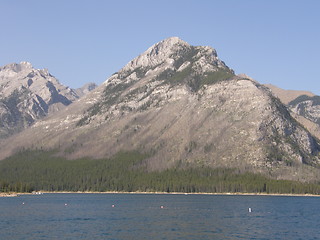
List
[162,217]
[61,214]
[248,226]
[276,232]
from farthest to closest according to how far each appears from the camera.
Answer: [61,214], [162,217], [248,226], [276,232]

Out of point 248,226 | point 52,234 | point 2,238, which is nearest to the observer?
point 2,238

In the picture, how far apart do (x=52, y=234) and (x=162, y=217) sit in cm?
5759

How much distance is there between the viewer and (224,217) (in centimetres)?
18650

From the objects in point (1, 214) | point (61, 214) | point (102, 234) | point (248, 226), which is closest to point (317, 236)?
point (248, 226)

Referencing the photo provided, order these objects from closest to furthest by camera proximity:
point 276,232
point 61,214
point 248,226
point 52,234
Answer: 1. point 52,234
2. point 276,232
3. point 248,226
4. point 61,214

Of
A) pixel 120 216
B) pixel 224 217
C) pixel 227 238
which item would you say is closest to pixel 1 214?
pixel 120 216

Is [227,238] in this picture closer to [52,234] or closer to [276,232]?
[276,232]

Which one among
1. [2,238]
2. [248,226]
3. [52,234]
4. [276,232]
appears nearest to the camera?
[2,238]

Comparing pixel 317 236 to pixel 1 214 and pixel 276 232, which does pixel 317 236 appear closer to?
pixel 276 232

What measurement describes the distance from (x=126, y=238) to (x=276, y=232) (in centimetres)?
4785

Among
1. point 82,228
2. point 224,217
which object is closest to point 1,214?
point 82,228

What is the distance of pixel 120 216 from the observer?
624 ft

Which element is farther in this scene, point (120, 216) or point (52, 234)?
point (120, 216)

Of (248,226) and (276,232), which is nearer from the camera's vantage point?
(276,232)
